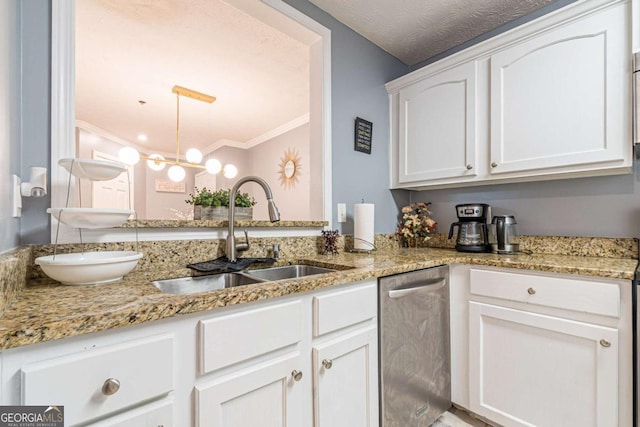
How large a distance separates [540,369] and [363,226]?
3.56 feet

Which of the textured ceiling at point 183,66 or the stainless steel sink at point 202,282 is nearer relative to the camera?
the stainless steel sink at point 202,282

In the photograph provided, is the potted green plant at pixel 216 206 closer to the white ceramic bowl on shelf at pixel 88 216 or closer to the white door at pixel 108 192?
the white ceramic bowl on shelf at pixel 88 216

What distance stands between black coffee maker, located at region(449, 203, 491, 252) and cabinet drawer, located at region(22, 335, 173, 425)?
1.76 meters

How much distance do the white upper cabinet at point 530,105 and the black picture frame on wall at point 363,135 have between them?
0.95 ft

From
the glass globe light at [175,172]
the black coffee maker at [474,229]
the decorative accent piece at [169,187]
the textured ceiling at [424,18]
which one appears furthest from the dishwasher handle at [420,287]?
the decorative accent piece at [169,187]

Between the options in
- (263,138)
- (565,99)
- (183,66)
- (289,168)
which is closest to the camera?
(565,99)

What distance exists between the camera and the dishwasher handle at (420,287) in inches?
52.0

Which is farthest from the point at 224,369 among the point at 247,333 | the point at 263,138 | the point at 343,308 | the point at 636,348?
the point at 263,138

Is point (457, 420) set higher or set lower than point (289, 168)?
lower

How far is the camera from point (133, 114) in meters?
4.09

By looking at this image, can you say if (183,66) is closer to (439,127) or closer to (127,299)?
(439,127)

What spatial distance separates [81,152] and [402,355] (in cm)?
519

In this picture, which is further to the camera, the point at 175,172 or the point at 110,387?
the point at 175,172

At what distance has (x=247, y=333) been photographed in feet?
2.89
